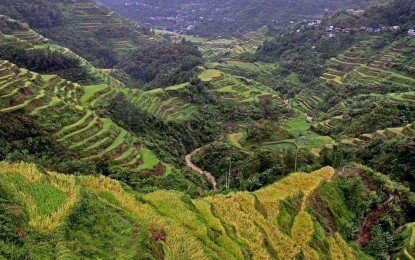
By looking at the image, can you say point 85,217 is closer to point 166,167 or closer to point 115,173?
point 115,173

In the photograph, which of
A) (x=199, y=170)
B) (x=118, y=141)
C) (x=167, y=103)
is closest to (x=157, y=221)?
(x=118, y=141)

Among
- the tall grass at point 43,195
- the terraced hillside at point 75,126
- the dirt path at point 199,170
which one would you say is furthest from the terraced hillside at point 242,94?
the tall grass at point 43,195

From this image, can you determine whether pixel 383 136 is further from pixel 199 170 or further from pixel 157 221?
pixel 157 221

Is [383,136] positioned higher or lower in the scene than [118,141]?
higher

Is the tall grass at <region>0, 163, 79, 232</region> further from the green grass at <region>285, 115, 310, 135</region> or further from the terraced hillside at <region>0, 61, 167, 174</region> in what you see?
the green grass at <region>285, 115, 310, 135</region>

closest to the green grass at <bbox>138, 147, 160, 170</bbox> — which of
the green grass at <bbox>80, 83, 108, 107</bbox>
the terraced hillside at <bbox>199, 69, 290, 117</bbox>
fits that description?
the green grass at <bbox>80, 83, 108, 107</bbox>

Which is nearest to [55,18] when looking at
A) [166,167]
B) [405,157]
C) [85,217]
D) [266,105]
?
[266,105]
